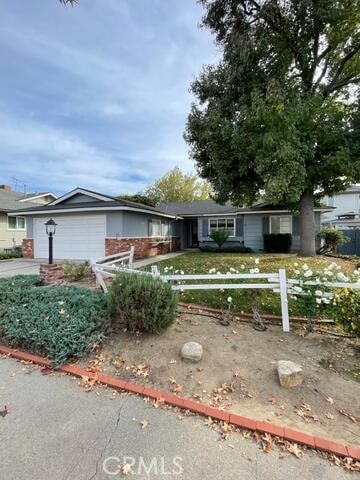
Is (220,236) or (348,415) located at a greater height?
(220,236)

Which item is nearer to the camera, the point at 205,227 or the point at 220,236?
the point at 220,236

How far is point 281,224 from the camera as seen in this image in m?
17.5

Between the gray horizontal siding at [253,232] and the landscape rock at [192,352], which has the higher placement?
the gray horizontal siding at [253,232]

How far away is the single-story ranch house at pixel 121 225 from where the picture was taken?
12.9m

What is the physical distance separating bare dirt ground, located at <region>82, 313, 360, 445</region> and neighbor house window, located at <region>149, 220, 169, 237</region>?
11606mm

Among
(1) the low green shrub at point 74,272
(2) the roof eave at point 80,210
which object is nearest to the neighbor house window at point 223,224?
(2) the roof eave at point 80,210

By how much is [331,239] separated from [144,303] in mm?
14502

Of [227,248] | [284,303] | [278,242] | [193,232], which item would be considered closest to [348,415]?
[284,303]

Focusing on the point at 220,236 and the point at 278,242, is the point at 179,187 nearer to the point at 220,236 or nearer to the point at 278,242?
the point at 220,236

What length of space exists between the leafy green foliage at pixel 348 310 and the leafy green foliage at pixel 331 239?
1294 centimetres

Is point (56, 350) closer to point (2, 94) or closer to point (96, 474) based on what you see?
point (96, 474)

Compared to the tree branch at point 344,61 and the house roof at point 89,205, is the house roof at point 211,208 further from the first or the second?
the tree branch at point 344,61

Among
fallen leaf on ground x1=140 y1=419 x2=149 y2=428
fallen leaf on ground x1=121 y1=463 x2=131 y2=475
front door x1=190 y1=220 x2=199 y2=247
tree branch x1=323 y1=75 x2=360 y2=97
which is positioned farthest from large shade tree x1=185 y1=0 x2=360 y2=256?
front door x1=190 y1=220 x2=199 y2=247

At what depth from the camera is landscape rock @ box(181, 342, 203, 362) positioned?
3393mm
